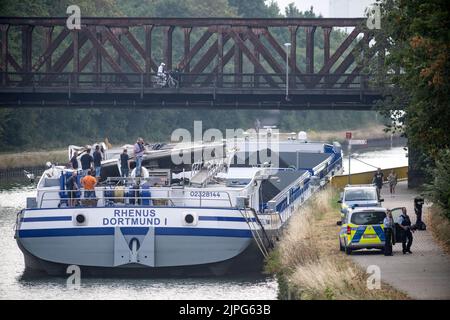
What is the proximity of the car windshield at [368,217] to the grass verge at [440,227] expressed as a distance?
2.29 m

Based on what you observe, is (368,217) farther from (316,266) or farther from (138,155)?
(138,155)

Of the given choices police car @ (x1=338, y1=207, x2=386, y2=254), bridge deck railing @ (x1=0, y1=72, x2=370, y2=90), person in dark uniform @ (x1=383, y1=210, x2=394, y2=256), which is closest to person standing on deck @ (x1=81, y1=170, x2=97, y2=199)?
police car @ (x1=338, y1=207, x2=386, y2=254)

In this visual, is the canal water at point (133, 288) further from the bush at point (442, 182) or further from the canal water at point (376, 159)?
the canal water at point (376, 159)

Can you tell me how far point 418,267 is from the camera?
37875mm

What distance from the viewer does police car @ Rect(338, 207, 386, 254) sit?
134 feet

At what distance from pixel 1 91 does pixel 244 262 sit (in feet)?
115

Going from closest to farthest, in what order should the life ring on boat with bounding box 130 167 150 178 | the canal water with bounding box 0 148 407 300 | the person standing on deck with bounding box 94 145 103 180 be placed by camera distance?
the canal water with bounding box 0 148 407 300 → the life ring on boat with bounding box 130 167 150 178 → the person standing on deck with bounding box 94 145 103 180

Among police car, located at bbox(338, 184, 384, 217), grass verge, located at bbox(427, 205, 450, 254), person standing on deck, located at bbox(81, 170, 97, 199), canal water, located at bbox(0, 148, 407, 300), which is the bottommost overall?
canal water, located at bbox(0, 148, 407, 300)

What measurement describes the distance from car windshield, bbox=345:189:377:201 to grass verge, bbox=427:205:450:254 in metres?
2.36

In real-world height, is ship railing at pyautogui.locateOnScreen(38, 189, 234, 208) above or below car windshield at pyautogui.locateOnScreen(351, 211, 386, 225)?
above

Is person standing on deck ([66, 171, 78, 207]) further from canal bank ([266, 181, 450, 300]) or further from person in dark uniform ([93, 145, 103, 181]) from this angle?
canal bank ([266, 181, 450, 300])

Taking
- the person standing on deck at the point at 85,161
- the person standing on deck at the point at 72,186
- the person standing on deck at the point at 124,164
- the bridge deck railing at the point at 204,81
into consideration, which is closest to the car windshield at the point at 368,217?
the person standing on deck at the point at 72,186

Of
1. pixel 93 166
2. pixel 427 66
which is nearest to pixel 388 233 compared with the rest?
pixel 427 66

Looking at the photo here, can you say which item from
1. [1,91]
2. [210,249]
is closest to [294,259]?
[210,249]
